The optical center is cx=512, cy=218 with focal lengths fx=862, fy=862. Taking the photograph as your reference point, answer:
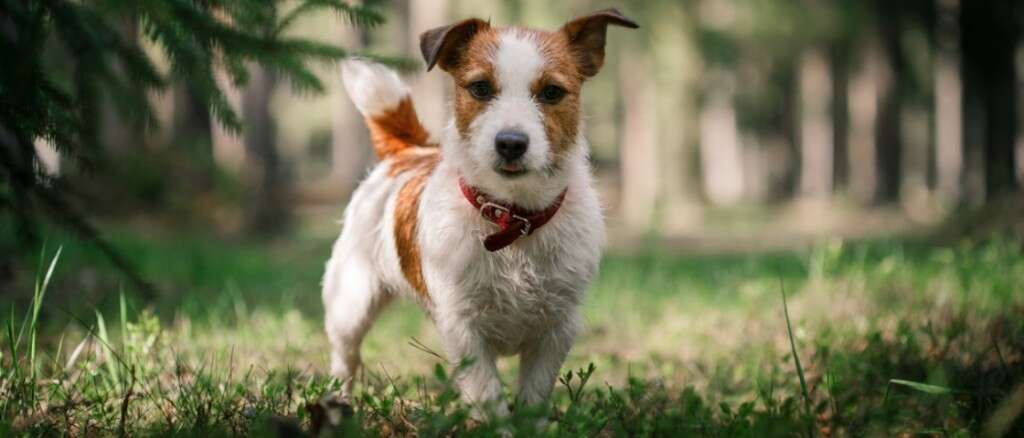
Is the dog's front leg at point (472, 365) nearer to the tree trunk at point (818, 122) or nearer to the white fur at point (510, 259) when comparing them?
the white fur at point (510, 259)

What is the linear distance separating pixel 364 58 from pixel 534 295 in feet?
4.10

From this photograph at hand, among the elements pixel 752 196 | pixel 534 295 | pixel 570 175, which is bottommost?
pixel 752 196

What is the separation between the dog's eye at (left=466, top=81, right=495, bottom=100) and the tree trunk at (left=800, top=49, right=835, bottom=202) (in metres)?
22.6

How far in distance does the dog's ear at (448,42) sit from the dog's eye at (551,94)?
16.2 inches

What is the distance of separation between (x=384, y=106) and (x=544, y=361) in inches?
70.4

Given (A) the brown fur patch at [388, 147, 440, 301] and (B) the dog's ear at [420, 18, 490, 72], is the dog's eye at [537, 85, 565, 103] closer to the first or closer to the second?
(B) the dog's ear at [420, 18, 490, 72]

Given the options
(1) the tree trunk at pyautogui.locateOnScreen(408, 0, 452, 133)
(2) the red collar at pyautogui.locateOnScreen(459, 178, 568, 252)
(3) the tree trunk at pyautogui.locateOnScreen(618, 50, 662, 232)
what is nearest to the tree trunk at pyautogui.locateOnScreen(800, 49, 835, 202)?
(3) the tree trunk at pyautogui.locateOnScreen(618, 50, 662, 232)

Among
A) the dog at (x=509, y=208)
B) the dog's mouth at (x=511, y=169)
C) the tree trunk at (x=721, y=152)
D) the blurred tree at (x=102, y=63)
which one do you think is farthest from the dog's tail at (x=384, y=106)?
the tree trunk at (x=721, y=152)

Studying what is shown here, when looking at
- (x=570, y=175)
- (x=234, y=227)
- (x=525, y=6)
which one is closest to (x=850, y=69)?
(x=525, y=6)

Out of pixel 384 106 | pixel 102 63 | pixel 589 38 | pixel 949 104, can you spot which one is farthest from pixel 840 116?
pixel 102 63

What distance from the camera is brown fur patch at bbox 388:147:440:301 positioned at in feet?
11.6

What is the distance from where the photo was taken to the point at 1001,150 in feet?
47.2

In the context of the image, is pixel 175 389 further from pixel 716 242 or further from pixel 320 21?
pixel 320 21

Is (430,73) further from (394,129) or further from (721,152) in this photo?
(721,152)
